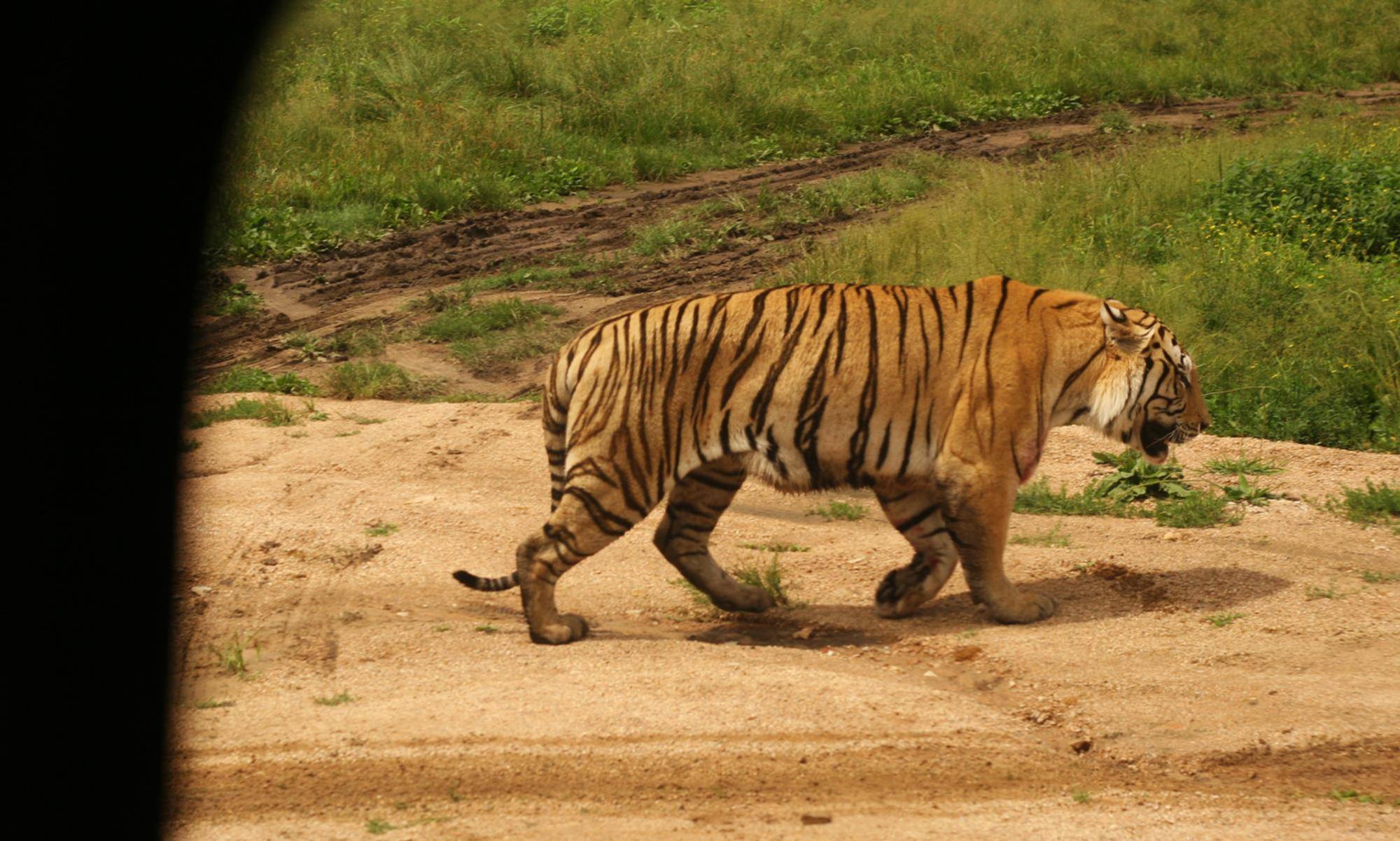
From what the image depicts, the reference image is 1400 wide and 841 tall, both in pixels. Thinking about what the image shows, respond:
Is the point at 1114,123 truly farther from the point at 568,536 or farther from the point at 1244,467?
the point at 568,536

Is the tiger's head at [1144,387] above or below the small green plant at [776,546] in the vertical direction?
above

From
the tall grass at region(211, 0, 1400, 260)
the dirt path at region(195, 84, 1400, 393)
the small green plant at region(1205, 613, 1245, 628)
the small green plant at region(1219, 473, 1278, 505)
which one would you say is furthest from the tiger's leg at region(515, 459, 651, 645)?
the tall grass at region(211, 0, 1400, 260)

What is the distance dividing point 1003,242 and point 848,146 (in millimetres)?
6510

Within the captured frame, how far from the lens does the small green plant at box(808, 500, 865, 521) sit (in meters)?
7.88

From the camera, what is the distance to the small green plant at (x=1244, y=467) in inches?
317

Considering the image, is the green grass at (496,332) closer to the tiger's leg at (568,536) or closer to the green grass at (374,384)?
the green grass at (374,384)

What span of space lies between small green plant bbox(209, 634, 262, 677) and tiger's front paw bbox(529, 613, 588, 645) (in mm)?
1125

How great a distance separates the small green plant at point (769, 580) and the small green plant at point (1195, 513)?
2.13 meters

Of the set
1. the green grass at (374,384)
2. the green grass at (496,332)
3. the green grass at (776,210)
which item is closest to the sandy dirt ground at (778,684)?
the green grass at (374,384)

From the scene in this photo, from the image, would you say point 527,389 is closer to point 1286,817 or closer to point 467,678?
point 467,678

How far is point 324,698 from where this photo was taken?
5348mm

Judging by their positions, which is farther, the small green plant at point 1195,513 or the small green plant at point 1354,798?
the small green plant at point 1195,513

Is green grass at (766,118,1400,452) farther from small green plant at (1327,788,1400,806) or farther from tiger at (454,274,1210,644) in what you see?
small green plant at (1327,788,1400,806)

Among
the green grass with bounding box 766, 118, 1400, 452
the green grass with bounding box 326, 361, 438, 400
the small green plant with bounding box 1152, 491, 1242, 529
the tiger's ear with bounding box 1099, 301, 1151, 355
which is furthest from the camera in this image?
the green grass with bounding box 326, 361, 438, 400
